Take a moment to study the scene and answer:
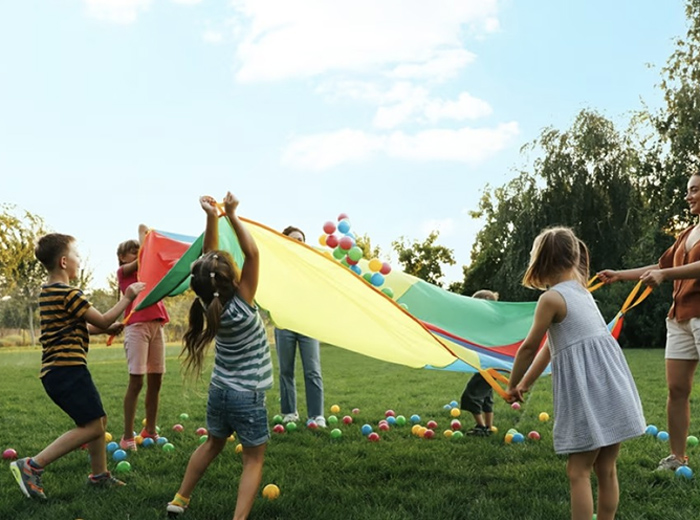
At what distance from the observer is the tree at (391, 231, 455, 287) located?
101ft

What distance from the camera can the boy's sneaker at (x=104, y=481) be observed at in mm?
3535

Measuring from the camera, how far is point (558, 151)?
60.9 feet

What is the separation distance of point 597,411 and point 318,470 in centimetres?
183

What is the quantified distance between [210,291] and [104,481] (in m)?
1.37

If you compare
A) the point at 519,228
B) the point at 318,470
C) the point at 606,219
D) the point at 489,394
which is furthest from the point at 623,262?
the point at 318,470

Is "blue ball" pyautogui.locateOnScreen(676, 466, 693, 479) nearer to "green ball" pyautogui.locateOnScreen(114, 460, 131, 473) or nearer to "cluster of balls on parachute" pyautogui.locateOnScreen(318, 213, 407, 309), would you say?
"cluster of balls on parachute" pyautogui.locateOnScreen(318, 213, 407, 309)

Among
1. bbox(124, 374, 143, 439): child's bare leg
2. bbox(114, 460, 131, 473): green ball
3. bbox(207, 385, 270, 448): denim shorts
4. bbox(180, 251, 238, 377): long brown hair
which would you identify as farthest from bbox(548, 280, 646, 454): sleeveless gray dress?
bbox(124, 374, 143, 439): child's bare leg

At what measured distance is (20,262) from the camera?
74.5ft

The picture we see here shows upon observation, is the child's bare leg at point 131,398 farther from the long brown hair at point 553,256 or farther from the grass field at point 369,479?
the long brown hair at point 553,256

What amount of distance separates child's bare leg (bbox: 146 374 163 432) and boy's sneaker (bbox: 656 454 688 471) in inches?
121

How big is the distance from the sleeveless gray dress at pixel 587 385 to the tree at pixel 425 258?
28.0 meters

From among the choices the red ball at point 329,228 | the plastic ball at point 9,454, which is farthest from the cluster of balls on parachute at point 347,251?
the plastic ball at point 9,454

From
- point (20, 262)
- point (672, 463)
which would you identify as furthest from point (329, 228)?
point (20, 262)

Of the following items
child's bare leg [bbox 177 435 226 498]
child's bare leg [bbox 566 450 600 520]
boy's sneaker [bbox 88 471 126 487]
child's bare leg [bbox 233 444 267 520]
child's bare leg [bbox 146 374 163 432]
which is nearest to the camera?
child's bare leg [bbox 566 450 600 520]
